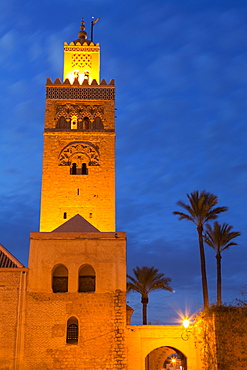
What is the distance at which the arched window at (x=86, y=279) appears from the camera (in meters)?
20.7

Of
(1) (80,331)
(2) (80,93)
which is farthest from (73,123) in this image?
(1) (80,331)

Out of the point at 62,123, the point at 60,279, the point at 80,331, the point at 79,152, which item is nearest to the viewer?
the point at 80,331

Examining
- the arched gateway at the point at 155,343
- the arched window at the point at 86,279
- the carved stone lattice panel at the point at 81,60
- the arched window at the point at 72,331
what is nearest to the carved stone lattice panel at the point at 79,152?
the carved stone lattice panel at the point at 81,60

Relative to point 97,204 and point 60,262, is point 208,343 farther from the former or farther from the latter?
point 97,204

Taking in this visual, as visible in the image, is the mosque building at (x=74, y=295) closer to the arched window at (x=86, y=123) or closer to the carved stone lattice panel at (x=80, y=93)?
the arched window at (x=86, y=123)

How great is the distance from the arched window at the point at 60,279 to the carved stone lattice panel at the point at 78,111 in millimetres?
8606

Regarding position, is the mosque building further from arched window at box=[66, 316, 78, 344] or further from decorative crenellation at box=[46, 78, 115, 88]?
decorative crenellation at box=[46, 78, 115, 88]

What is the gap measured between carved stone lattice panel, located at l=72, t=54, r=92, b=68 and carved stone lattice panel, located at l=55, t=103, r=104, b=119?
3.05m

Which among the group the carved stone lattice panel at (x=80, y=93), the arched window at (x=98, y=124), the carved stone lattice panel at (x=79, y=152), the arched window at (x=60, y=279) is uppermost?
the carved stone lattice panel at (x=80, y=93)

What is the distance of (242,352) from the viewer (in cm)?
1698

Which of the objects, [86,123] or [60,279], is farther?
[86,123]

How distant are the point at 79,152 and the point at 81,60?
6.08 meters

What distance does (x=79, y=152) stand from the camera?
24797 millimetres

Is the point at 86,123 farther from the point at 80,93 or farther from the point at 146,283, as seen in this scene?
the point at 146,283
